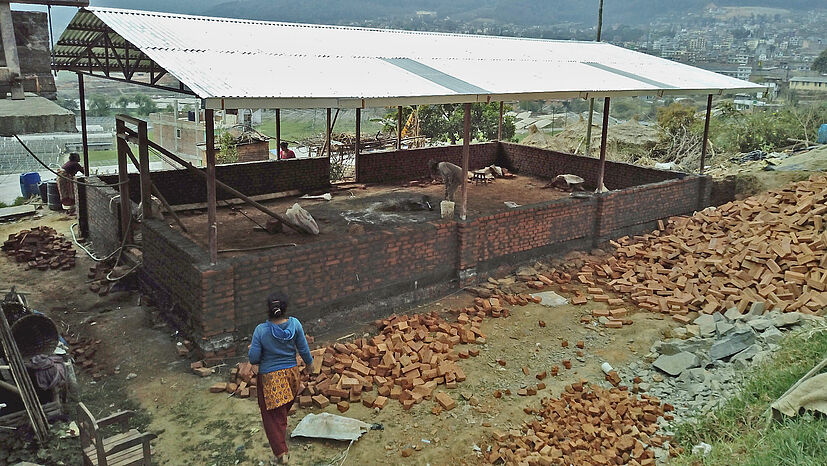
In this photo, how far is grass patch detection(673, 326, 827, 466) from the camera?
4.65 meters

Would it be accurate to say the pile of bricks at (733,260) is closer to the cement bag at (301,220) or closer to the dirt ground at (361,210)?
the dirt ground at (361,210)

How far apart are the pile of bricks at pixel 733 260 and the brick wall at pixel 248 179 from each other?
6.24 meters

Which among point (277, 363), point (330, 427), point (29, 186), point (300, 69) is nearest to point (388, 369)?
point (330, 427)

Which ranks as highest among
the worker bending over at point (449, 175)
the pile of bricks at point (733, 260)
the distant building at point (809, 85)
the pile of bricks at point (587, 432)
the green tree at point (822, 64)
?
the green tree at point (822, 64)

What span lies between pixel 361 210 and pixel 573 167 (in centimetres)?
632

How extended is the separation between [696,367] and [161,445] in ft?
18.7

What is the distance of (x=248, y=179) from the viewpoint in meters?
13.0

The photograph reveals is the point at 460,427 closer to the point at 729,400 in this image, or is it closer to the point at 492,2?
the point at 729,400

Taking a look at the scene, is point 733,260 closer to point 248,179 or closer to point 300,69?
point 300,69

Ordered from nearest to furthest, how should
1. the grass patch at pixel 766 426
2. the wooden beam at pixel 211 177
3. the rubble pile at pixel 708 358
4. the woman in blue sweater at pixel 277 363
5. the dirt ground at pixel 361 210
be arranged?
the grass patch at pixel 766 426
the woman in blue sweater at pixel 277 363
the rubble pile at pixel 708 358
the wooden beam at pixel 211 177
the dirt ground at pixel 361 210

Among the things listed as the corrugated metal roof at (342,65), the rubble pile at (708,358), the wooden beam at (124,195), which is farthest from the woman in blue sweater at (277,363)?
the wooden beam at (124,195)

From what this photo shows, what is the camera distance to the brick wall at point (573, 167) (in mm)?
14305

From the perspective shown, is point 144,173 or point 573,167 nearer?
point 144,173

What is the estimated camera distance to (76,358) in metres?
7.32
